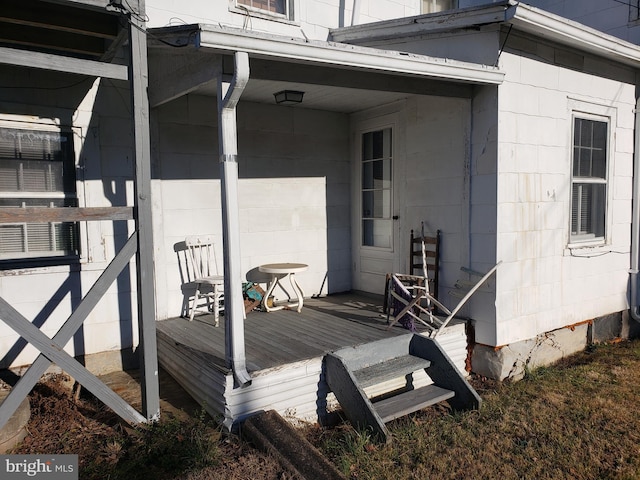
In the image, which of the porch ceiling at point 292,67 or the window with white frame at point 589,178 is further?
the window with white frame at point 589,178

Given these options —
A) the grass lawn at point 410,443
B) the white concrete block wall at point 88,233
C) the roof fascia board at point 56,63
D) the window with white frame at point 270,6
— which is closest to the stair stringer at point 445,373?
the grass lawn at point 410,443

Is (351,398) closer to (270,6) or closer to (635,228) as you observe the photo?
(270,6)

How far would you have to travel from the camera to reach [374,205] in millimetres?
6473

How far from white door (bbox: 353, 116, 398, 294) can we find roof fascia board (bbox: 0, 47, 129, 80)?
3444 millimetres

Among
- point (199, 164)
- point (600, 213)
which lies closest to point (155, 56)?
point (199, 164)

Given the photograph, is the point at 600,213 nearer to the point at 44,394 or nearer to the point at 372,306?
the point at 372,306

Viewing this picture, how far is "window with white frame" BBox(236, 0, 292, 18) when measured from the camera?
5812 mm

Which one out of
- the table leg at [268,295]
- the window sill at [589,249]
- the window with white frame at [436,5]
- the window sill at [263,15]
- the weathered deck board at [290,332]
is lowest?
the weathered deck board at [290,332]

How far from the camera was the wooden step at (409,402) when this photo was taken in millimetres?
3738

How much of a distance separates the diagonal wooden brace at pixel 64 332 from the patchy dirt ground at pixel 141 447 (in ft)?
0.80

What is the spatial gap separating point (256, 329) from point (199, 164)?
75.0 inches

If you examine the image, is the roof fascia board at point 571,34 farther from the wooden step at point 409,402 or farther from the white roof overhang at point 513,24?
the wooden step at point 409,402

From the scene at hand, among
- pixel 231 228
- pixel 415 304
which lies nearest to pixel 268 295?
pixel 415 304

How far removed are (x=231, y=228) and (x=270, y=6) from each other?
11.6ft
